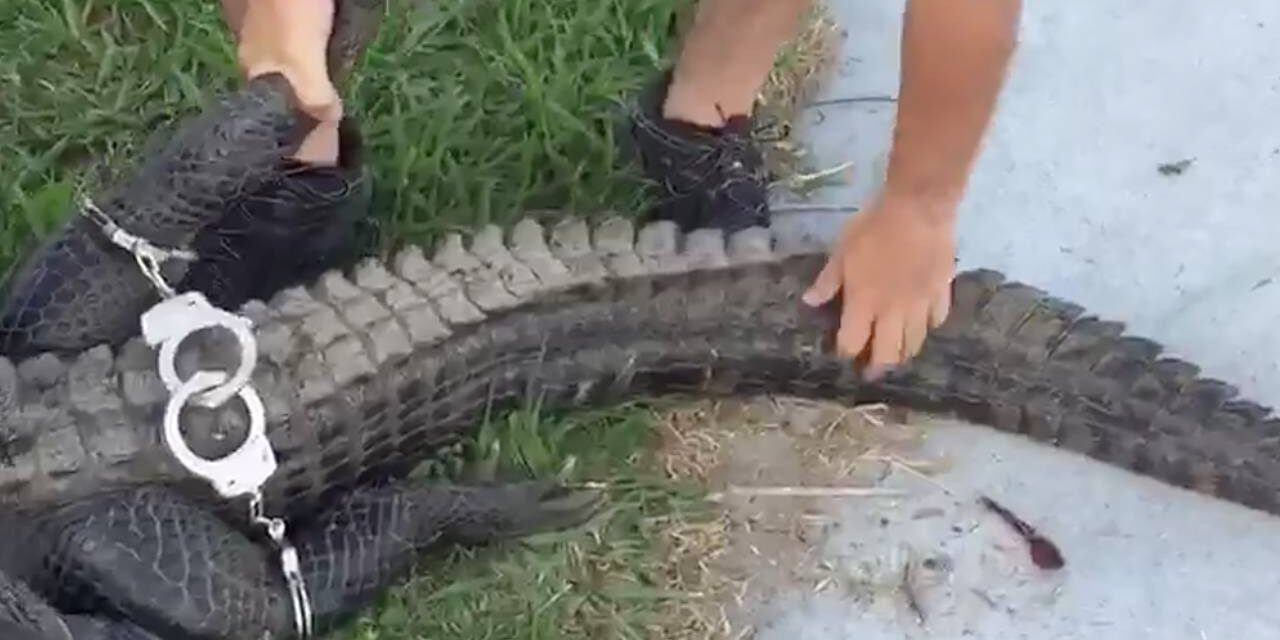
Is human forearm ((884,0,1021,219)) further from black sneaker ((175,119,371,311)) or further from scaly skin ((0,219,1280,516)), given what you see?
black sneaker ((175,119,371,311))

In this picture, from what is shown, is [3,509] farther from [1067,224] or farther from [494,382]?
[1067,224]

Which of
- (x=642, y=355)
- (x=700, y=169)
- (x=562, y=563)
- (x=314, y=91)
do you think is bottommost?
(x=562, y=563)

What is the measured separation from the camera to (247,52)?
66.9 inches

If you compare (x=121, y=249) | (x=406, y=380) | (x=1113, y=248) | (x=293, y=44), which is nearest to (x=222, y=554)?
(x=406, y=380)

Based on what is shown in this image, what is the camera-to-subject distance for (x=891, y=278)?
5.69ft

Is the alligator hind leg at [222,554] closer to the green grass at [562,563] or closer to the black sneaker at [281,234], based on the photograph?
the green grass at [562,563]

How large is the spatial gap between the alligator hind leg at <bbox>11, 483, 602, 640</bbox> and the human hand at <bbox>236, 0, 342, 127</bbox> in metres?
0.37

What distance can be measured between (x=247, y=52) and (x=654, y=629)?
0.64m

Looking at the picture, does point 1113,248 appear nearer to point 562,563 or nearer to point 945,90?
point 945,90

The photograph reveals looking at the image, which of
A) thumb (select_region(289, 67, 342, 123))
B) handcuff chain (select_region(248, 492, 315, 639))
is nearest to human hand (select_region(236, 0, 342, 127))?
thumb (select_region(289, 67, 342, 123))

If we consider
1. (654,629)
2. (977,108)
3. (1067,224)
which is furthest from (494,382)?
(1067,224)

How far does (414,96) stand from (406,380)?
0.54 meters

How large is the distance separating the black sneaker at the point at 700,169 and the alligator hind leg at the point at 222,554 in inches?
15.5

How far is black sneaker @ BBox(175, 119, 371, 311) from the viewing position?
189 centimetres
